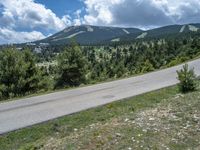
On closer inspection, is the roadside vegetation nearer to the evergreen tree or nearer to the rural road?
the rural road

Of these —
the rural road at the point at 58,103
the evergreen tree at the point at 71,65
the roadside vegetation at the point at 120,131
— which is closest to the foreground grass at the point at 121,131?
the roadside vegetation at the point at 120,131

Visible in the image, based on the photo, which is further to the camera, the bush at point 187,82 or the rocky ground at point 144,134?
the bush at point 187,82

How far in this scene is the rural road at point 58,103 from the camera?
14.0m

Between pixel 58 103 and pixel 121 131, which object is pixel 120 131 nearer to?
pixel 121 131

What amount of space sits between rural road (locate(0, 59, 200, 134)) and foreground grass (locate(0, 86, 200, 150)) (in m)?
1.05

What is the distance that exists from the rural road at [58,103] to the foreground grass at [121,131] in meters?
1.05

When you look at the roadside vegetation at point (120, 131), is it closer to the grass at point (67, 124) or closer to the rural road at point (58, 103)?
the grass at point (67, 124)

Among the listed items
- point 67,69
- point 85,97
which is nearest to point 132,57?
point 67,69

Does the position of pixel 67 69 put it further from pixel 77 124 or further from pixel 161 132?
pixel 161 132

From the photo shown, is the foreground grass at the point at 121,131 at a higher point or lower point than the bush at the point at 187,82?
lower

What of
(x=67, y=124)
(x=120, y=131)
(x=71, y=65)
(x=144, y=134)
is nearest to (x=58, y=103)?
(x=67, y=124)

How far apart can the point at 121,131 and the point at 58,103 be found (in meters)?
7.67

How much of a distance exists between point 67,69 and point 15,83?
751 centimetres

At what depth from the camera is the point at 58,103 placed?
56.3 ft
